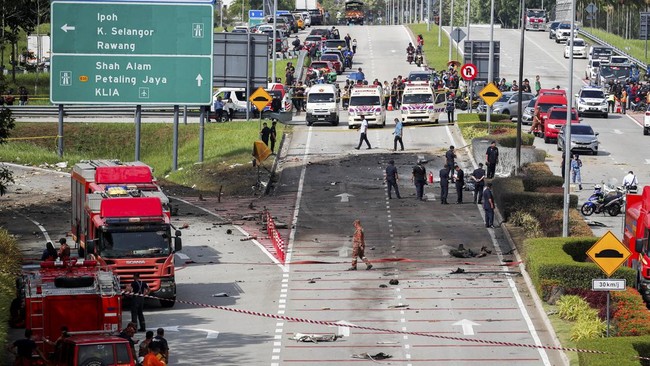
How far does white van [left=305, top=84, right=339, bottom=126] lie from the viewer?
7475cm

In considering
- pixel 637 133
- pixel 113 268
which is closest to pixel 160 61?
pixel 113 268

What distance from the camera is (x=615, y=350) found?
28.2m

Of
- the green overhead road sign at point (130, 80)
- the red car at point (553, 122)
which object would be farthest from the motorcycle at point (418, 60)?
the green overhead road sign at point (130, 80)

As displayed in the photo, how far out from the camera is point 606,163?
63.8 m

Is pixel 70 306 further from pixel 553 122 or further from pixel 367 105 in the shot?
pixel 367 105

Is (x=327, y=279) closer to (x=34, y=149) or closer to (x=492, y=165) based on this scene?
(x=492, y=165)

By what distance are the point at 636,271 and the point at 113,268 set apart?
1358 centimetres

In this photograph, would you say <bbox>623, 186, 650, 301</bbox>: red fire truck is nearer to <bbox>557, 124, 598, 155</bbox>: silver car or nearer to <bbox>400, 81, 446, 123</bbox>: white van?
<bbox>557, 124, 598, 155</bbox>: silver car

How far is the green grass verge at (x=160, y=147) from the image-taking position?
61.0m

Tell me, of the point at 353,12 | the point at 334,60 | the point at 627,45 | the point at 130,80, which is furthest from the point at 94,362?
the point at 353,12

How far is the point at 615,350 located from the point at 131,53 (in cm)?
3392

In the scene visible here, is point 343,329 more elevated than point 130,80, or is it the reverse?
point 130,80

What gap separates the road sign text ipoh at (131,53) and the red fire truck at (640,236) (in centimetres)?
2394

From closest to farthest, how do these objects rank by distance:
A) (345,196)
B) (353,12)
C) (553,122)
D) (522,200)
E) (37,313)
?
(37,313), (522,200), (345,196), (553,122), (353,12)
